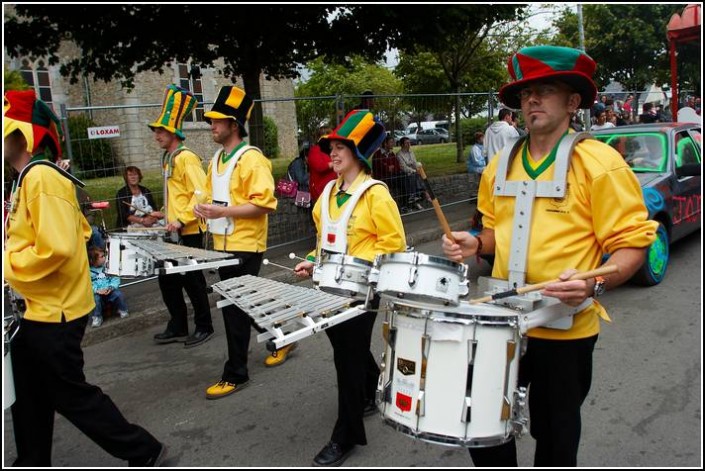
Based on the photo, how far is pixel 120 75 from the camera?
10.5 m

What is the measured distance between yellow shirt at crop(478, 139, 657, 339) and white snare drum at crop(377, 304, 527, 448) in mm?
283

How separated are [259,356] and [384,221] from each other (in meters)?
2.41

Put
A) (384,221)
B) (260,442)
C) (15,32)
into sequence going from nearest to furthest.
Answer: (384,221) → (260,442) → (15,32)

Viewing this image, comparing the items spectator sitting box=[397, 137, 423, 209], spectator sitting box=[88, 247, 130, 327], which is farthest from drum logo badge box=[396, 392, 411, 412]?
spectator sitting box=[397, 137, 423, 209]

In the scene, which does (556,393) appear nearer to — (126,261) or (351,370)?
(351,370)

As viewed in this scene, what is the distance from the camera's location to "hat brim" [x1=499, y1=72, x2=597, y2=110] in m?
2.34

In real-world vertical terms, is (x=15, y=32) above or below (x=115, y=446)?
above

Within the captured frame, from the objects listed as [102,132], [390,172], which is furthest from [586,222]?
[390,172]

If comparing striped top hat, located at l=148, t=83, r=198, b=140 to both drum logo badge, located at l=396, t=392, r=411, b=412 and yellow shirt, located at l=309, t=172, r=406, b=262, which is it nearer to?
yellow shirt, located at l=309, t=172, r=406, b=262

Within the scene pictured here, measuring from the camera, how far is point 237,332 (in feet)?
14.4

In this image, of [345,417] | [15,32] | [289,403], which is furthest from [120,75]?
[345,417]

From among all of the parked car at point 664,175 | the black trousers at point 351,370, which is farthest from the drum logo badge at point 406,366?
the parked car at point 664,175

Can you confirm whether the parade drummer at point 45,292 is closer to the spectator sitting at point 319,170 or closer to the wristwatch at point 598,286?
the wristwatch at point 598,286

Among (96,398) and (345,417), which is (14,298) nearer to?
(96,398)
